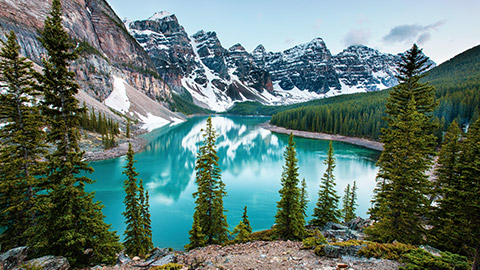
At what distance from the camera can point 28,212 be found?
353 inches

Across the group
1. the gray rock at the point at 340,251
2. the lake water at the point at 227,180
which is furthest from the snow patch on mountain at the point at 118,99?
the gray rock at the point at 340,251

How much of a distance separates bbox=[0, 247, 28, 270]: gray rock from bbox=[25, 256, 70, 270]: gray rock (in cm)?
37

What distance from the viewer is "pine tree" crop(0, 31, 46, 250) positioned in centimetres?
869

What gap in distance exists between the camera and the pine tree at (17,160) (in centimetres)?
869

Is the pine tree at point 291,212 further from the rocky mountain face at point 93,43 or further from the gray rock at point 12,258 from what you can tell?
the rocky mountain face at point 93,43

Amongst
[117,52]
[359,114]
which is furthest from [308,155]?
[117,52]

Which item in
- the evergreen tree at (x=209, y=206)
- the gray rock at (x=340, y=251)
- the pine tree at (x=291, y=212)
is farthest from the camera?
the evergreen tree at (x=209, y=206)

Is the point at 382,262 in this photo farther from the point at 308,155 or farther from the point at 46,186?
the point at 308,155

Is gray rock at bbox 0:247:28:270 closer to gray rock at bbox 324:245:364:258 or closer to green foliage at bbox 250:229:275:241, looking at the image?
green foliage at bbox 250:229:275:241

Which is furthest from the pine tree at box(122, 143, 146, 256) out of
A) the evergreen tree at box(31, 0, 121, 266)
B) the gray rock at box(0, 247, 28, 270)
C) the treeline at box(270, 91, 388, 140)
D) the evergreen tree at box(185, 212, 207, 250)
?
the treeline at box(270, 91, 388, 140)

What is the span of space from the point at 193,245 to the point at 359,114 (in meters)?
76.0

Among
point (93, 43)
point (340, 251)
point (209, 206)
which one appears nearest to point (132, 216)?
point (209, 206)

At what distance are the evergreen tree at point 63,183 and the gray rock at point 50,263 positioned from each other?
352mm

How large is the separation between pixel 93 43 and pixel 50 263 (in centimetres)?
12880
